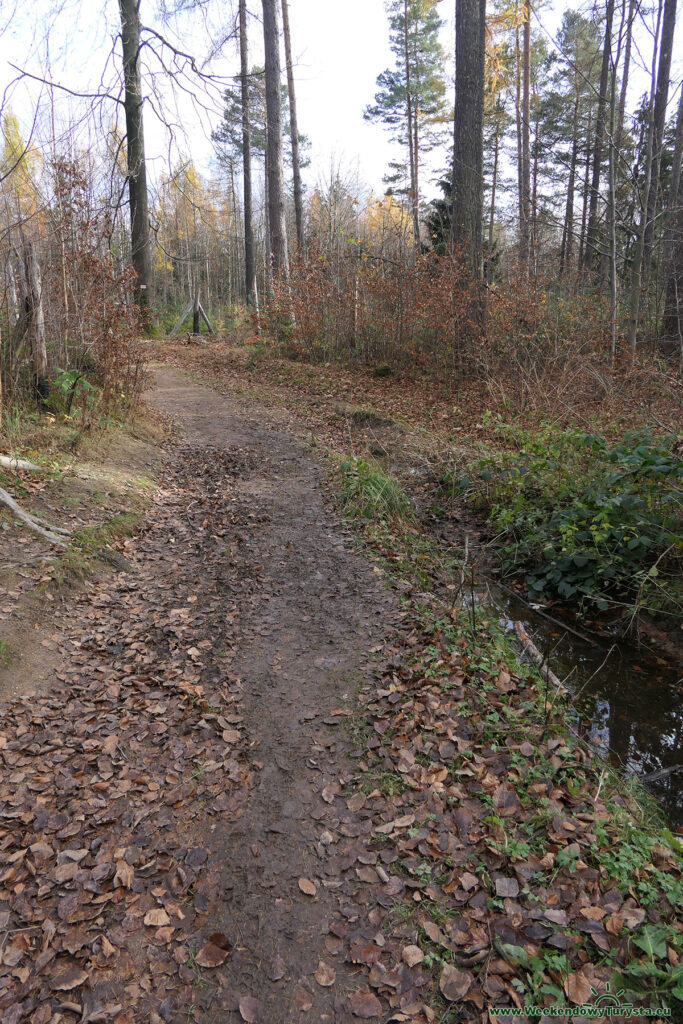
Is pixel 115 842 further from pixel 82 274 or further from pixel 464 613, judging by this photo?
pixel 82 274

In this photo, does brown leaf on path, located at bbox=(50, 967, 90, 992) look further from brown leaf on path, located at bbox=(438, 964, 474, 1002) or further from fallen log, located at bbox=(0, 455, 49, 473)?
fallen log, located at bbox=(0, 455, 49, 473)

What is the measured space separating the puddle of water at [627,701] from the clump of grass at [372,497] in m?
1.84

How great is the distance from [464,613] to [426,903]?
7.70 ft

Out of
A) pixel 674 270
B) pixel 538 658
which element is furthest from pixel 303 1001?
pixel 674 270

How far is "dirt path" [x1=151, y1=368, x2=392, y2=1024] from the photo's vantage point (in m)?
2.44

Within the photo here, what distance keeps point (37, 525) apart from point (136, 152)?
39.4ft

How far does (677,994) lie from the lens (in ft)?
6.89

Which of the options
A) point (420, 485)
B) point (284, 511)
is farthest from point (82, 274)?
point (420, 485)

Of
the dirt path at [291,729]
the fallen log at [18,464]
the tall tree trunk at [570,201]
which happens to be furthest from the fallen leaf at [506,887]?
the tall tree trunk at [570,201]

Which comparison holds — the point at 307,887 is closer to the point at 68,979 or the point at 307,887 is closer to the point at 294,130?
the point at 68,979

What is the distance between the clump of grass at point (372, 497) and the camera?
21.0 feet

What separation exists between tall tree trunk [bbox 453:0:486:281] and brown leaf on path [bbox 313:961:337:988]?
11381mm

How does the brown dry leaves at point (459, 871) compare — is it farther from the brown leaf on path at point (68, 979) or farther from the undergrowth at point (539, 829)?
the brown leaf on path at point (68, 979)

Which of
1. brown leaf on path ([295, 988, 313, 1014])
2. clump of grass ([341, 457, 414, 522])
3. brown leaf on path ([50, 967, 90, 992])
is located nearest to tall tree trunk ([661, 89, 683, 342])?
clump of grass ([341, 457, 414, 522])
